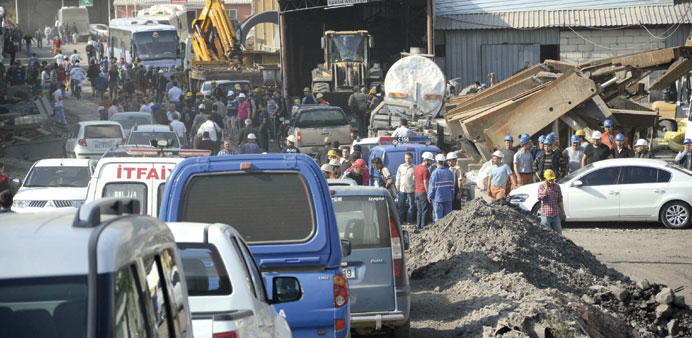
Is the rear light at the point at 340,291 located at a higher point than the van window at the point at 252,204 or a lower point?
lower

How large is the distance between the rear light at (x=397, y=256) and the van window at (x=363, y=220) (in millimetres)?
56

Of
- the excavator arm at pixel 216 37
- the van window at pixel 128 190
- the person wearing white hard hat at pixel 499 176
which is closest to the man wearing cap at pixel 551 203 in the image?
the person wearing white hard hat at pixel 499 176

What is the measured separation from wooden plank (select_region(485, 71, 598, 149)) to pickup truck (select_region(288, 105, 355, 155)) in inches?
215

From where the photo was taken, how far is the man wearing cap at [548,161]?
65.6 ft

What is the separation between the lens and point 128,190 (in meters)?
12.1

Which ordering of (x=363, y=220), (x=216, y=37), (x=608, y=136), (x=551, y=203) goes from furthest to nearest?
(x=216, y=37) < (x=608, y=136) < (x=551, y=203) < (x=363, y=220)

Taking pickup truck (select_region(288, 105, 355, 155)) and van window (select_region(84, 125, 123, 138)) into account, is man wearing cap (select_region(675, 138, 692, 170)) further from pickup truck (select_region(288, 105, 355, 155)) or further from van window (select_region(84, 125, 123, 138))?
van window (select_region(84, 125, 123, 138))

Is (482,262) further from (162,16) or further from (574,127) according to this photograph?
(162,16)

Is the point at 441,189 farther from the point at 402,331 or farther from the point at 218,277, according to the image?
the point at 218,277

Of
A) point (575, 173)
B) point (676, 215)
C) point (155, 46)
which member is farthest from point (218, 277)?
point (155, 46)

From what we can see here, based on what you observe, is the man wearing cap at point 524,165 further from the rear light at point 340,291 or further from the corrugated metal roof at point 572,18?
the corrugated metal roof at point 572,18

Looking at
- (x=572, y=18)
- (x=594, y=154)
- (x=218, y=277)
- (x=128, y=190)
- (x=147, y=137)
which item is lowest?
(x=594, y=154)

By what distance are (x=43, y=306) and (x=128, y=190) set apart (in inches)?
359

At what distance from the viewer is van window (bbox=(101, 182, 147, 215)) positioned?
1209 centimetres
